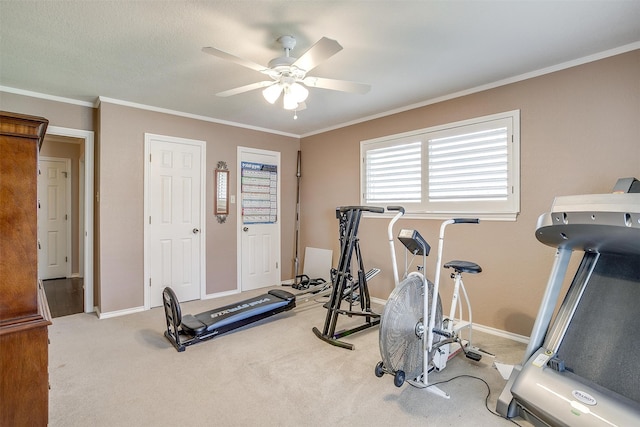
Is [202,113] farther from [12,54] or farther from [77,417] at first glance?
[77,417]

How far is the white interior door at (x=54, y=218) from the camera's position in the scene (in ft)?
17.6

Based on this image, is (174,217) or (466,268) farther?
(174,217)

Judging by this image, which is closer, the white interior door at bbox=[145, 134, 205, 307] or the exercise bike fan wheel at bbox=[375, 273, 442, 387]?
the exercise bike fan wheel at bbox=[375, 273, 442, 387]

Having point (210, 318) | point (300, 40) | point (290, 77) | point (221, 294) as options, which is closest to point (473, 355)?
point (210, 318)

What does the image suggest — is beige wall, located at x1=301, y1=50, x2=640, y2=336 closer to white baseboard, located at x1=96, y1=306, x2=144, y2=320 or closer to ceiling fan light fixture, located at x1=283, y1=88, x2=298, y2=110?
ceiling fan light fixture, located at x1=283, y1=88, x2=298, y2=110

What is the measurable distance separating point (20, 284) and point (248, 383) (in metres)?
1.69

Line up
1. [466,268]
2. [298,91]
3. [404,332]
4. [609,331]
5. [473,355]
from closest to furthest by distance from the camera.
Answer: [609,331]
[404,332]
[298,91]
[466,268]
[473,355]

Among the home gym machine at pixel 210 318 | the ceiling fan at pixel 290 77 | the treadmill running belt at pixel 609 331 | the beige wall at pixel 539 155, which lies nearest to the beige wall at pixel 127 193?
the home gym machine at pixel 210 318

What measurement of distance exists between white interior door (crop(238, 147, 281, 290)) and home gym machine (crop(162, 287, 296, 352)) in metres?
1.43

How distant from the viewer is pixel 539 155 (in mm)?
2885

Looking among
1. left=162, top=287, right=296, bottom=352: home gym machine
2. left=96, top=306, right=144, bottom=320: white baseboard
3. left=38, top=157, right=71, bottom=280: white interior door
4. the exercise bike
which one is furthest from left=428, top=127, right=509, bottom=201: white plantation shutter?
left=38, top=157, right=71, bottom=280: white interior door

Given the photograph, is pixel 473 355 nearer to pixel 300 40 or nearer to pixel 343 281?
pixel 343 281

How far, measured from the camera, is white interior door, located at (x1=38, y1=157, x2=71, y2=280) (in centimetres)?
535

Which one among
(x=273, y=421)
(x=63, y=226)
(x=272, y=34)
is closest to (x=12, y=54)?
(x=272, y=34)
